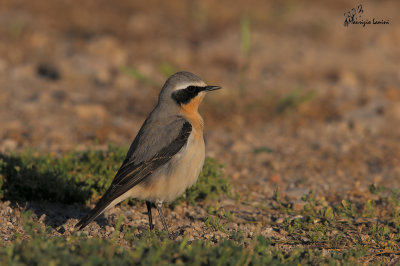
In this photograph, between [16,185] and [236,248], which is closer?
[236,248]

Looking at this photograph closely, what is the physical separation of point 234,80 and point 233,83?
0.70 feet

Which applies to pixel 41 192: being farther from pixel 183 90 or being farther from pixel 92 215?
pixel 183 90

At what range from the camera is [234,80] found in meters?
11.4

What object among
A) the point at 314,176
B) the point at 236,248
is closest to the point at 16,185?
the point at 236,248

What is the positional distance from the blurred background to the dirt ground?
1.3 inches

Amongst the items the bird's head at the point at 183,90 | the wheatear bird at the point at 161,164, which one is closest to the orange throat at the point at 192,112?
the bird's head at the point at 183,90

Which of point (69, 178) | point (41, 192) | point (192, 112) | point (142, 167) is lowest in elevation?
point (41, 192)

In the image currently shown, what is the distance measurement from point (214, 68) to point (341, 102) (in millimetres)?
2847

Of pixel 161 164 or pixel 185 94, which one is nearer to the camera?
pixel 161 164

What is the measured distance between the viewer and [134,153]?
5.64 metres

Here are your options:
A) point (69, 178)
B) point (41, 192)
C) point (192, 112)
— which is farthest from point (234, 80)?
point (41, 192)

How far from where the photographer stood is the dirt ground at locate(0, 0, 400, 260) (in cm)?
818

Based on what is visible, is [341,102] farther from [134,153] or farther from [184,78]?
[134,153]

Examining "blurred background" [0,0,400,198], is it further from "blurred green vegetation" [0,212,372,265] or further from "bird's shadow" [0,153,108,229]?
"blurred green vegetation" [0,212,372,265]
